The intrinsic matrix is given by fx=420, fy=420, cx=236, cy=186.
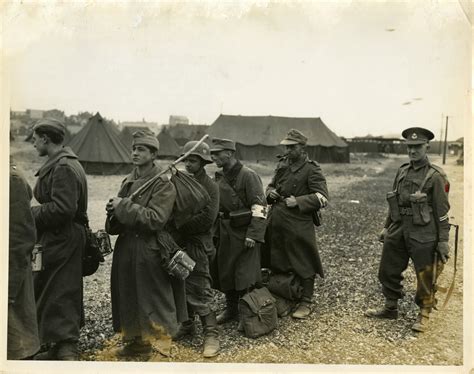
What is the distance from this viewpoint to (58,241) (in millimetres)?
3557

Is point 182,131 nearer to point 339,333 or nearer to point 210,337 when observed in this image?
point 339,333

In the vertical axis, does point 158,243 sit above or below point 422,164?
below

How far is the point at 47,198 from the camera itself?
140 inches

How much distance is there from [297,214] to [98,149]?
12.8m

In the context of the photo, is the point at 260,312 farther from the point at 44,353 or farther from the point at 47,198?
the point at 47,198

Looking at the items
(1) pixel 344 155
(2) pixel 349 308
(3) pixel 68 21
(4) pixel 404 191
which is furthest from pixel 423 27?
(1) pixel 344 155

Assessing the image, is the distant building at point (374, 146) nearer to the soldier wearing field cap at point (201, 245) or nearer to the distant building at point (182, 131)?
the distant building at point (182, 131)

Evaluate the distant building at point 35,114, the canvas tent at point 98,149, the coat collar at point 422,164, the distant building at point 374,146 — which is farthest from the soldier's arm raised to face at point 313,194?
the distant building at point 374,146

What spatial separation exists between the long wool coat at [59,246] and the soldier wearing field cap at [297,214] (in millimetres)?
2289

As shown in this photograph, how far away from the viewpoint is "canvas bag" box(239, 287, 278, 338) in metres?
4.20

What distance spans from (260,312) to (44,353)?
2.02 meters

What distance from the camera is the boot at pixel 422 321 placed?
430 centimetres

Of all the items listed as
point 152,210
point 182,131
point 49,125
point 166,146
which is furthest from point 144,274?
point 182,131

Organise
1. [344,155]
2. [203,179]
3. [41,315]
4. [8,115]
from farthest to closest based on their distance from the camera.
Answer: [344,155] → [203,179] → [8,115] → [41,315]
